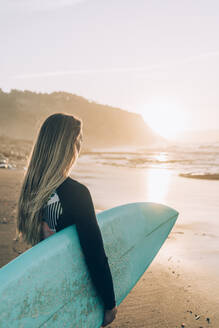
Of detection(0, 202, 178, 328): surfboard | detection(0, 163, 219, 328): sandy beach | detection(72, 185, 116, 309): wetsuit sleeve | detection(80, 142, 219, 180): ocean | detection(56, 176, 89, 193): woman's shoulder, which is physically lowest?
detection(80, 142, 219, 180): ocean

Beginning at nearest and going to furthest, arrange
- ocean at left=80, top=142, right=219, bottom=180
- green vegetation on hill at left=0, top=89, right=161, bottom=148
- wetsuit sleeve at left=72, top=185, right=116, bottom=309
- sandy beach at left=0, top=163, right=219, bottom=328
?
wetsuit sleeve at left=72, top=185, right=116, bottom=309 < sandy beach at left=0, top=163, right=219, bottom=328 < ocean at left=80, top=142, right=219, bottom=180 < green vegetation on hill at left=0, top=89, right=161, bottom=148

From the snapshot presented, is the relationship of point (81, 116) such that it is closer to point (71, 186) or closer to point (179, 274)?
point (179, 274)

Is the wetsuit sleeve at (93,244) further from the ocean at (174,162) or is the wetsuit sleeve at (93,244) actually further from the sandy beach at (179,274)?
the ocean at (174,162)

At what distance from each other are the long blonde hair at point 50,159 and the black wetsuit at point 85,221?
0.16ft

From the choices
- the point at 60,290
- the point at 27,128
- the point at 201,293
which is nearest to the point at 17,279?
the point at 60,290

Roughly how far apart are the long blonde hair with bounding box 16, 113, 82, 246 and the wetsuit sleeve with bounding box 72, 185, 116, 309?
0.16m

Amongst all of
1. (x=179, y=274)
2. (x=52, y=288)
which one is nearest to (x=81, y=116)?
(x=179, y=274)

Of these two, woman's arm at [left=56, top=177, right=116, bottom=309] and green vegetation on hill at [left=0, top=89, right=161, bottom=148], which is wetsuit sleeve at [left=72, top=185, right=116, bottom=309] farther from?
green vegetation on hill at [left=0, top=89, right=161, bottom=148]

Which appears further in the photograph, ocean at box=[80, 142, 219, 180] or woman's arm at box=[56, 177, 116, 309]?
ocean at box=[80, 142, 219, 180]

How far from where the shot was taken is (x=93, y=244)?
1266 mm

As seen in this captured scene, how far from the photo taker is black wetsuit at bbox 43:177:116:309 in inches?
48.5

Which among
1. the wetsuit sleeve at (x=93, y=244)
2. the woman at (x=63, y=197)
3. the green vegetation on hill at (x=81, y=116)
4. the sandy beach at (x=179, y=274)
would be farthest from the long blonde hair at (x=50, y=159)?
the green vegetation on hill at (x=81, y=116)

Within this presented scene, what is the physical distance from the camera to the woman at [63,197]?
125cm

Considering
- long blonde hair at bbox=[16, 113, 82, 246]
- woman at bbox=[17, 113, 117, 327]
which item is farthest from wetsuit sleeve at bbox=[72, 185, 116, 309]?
long blonde hair at bbox=[16, 113, 82, 246]
